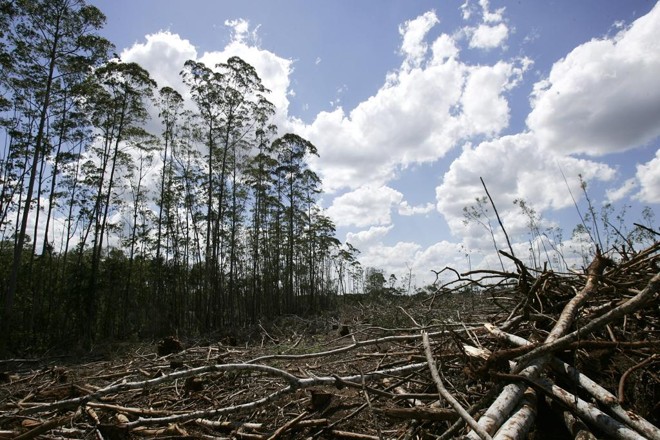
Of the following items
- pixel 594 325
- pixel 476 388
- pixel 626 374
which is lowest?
pixel 476 388

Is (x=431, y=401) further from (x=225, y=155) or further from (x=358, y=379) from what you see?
(x=225, y=155)

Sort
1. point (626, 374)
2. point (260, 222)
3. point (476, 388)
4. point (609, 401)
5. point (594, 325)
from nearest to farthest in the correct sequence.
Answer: point (609, 401) → point (626, 374) → point (594, 325) → point (476, 388) → point (260, 222)

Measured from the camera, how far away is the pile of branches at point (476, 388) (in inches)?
58.4

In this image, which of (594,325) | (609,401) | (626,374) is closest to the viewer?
(609,401)

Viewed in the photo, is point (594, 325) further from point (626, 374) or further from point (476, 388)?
point (476, 388)

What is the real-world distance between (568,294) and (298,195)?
22.5 metres

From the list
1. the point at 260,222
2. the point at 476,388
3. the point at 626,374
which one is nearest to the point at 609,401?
the point at 626,374

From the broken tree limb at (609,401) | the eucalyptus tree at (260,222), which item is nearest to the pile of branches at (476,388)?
the broken tree limb at (609,401)

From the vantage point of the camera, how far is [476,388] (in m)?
1.99

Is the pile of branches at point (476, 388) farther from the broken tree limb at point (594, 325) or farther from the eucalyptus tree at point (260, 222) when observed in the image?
the eucalyptus tree at point (260, 222)

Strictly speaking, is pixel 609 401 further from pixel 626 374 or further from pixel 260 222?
pixel 260 222

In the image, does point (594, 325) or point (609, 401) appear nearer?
point (609, 401)

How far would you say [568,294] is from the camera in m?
2.39

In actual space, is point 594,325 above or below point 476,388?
above
